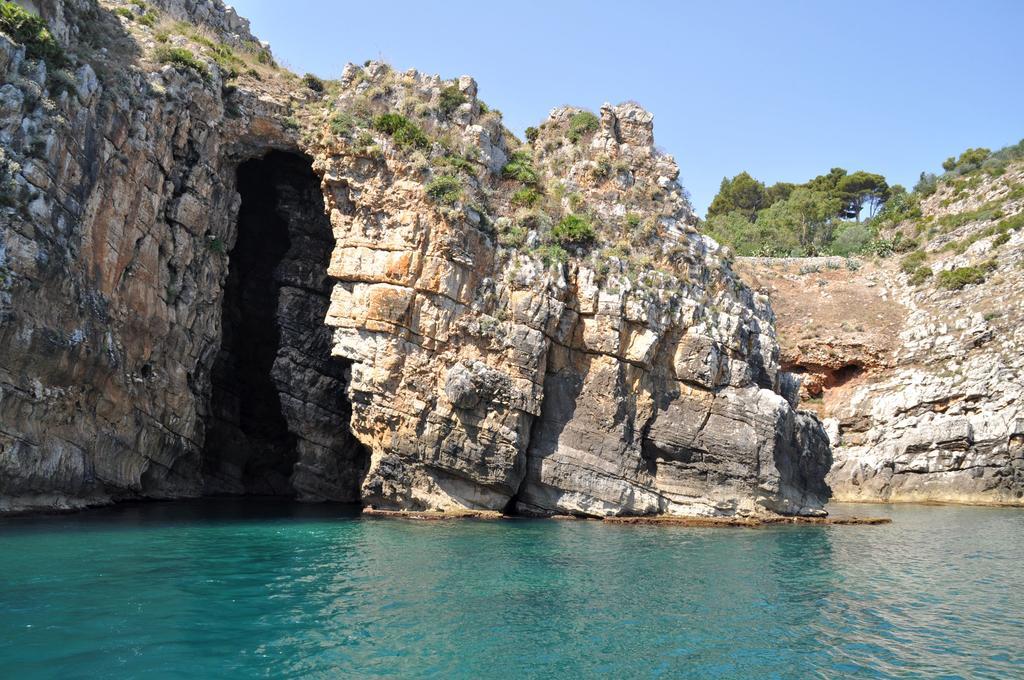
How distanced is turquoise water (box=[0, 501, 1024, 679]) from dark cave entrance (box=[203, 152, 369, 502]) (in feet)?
30.2

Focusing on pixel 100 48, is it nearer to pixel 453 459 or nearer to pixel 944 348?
pixel 453 459

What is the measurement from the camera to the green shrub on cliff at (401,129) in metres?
30.8

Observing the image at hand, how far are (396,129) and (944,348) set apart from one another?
3911 cm

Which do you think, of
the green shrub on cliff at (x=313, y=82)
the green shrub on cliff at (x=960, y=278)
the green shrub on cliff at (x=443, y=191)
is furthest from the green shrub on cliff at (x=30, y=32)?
the green shrub on cliff at (x=960, y=278)

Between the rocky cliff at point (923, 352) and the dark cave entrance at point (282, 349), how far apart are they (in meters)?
24.8

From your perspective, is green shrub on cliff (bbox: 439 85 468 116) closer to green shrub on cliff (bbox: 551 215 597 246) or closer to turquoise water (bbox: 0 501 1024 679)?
green shrub on cliff (bbox: 551 215 597 246)

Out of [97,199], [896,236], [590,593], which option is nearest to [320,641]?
[590,593]

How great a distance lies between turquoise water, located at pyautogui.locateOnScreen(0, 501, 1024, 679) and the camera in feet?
35.2

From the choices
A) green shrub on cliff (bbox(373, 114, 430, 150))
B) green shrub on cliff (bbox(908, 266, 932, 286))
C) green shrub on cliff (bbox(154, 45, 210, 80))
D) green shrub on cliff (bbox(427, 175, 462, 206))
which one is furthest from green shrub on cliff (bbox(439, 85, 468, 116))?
green shrub on cliff (bbox(908, 266, 932, 286))

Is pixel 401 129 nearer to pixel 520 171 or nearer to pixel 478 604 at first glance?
pixel 520 171

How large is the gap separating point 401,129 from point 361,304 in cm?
829

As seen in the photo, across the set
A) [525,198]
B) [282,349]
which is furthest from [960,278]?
[282,349]

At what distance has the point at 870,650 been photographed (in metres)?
A: 12.1

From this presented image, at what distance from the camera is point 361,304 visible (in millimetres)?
28672
